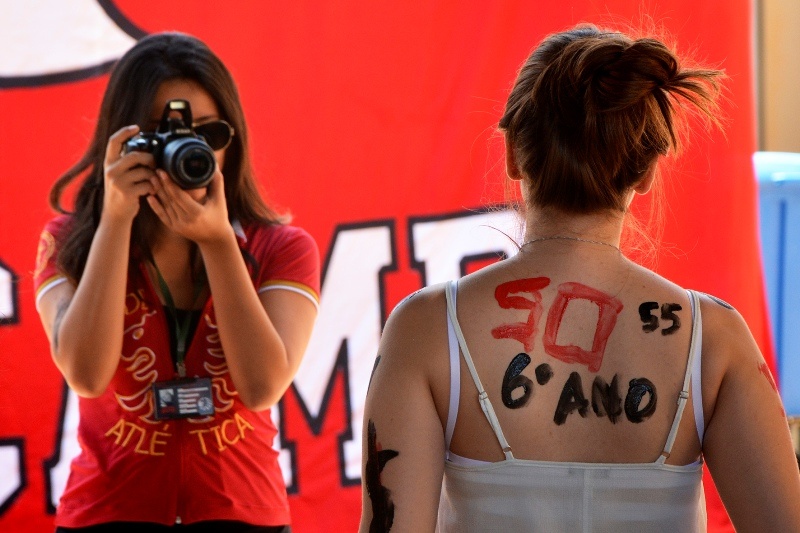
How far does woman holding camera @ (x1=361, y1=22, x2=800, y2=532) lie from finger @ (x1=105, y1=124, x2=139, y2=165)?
0.66m

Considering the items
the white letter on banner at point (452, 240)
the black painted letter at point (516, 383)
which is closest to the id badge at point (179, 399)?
the black painted letter at point (516, 383)

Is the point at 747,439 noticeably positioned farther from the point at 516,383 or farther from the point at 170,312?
the point at 170,312

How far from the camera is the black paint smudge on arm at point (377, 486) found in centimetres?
98

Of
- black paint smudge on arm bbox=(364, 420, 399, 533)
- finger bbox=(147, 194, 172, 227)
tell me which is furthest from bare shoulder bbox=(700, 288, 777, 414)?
finger bbox=(147, 194, 172, 227)

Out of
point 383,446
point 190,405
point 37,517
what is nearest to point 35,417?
point 37,517

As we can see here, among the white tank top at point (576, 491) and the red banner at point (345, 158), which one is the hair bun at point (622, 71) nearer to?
the white tank top at point (576, 491)

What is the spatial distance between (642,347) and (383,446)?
30 cm

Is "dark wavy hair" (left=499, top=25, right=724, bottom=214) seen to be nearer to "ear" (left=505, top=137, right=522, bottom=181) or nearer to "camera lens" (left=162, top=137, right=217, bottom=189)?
"ear" (left=505, top=137, right=522, bottom=181)

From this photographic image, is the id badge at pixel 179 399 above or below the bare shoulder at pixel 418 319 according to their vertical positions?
below

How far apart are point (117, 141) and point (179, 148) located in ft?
0.42

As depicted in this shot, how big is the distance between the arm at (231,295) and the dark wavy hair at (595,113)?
583 millimetres

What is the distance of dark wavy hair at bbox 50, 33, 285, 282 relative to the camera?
1499mm

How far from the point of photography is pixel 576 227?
100 cm

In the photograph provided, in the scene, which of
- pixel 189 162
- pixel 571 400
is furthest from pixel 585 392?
pixel 189 162
